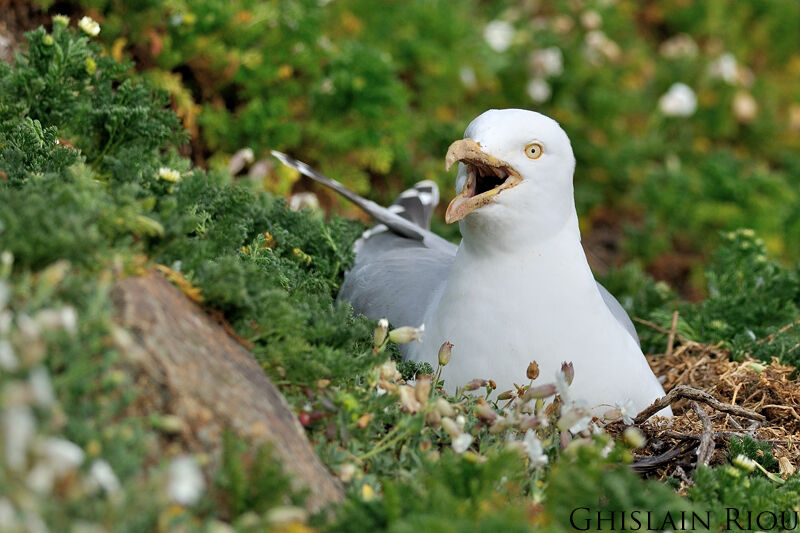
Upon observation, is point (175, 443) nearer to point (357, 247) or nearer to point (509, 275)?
point (509, 275)

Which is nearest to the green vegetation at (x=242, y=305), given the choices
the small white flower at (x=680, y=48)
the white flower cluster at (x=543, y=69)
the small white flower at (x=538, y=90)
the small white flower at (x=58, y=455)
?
the small white flower at (x=58, y=455)

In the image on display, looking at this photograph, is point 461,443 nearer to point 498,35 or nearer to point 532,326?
point 532,326

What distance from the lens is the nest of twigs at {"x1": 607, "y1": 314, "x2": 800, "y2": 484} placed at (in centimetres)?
279

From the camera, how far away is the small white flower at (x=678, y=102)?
7.25m

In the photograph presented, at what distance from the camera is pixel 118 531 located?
161 centimetres

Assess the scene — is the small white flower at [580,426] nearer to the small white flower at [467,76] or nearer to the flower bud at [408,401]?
the flower bud at [408,401]

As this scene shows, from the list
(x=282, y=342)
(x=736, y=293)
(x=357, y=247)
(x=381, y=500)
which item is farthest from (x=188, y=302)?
(x=736, y=293)

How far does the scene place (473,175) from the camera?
9.84 ft

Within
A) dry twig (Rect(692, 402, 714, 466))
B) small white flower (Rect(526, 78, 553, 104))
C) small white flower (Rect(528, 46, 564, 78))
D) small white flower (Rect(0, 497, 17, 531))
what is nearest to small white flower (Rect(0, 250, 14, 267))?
small white flower (Rect(0, 497, 17, 531))

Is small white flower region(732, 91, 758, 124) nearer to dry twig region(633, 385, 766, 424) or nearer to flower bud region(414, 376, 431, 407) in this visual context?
dry twig region(633, 385, 766, 424)

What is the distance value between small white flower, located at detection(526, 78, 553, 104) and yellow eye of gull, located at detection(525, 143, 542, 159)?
12.9 feet

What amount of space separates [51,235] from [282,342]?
61 centimetres

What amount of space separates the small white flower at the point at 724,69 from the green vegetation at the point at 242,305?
3.22m

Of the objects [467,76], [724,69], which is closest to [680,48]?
[724,69]
